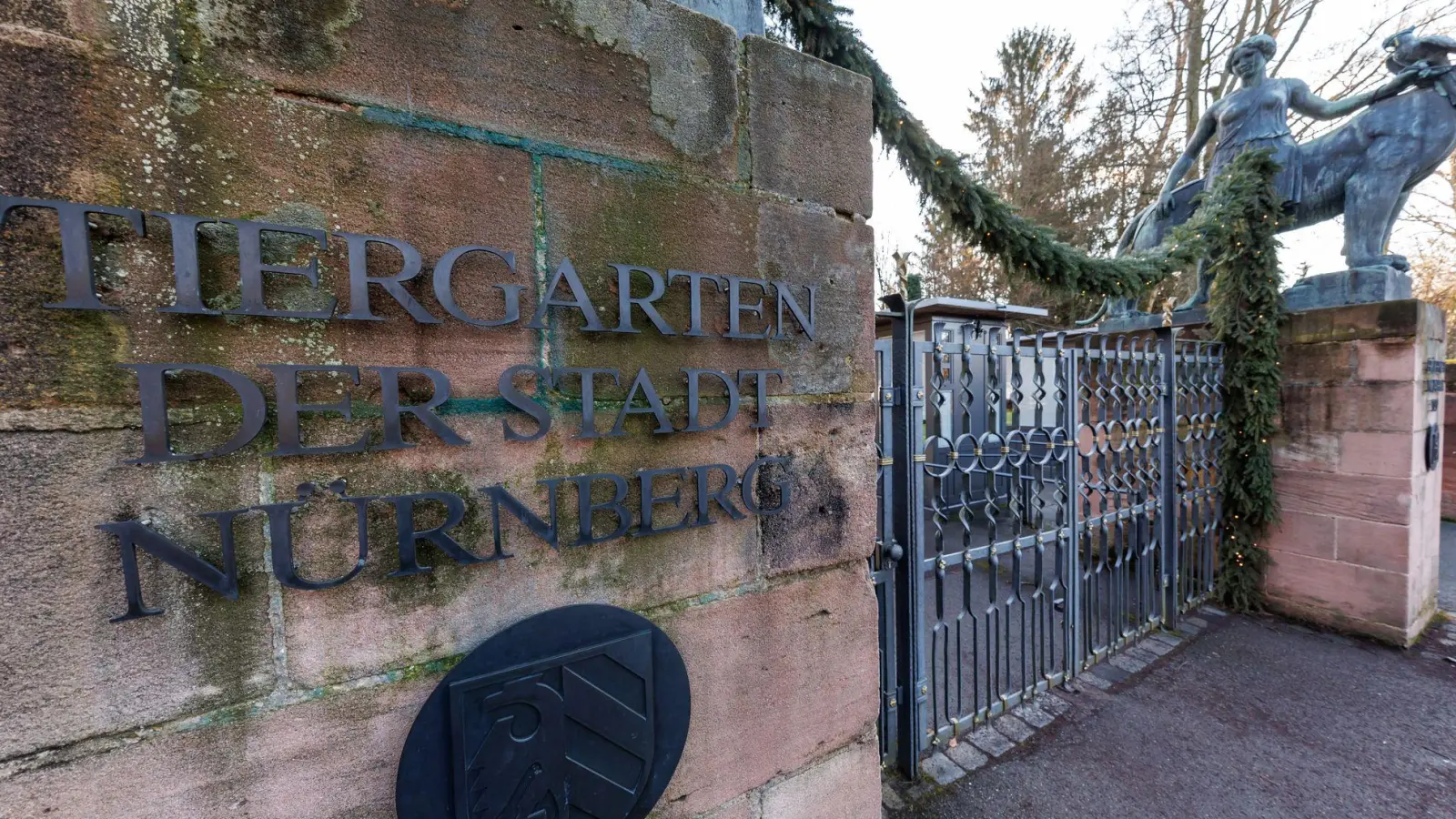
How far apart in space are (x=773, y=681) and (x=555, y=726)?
63 cm

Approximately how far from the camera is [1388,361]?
377 cm

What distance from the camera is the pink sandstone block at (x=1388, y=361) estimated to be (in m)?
3.69

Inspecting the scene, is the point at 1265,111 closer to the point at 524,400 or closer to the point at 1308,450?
the point at 1308,450

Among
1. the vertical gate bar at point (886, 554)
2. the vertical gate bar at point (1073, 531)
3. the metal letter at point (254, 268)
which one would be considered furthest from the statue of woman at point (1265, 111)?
the metal letter at point (254, 268)

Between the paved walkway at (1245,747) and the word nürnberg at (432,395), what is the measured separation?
2198 mm

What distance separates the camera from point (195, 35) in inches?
37.9

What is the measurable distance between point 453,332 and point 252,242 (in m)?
0.35

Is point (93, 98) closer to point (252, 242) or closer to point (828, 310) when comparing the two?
point (252, 242)

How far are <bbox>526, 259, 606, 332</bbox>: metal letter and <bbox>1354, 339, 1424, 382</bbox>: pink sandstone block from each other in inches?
215

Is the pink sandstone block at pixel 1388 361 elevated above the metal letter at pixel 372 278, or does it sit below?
below

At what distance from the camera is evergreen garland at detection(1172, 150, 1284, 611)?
4117mm

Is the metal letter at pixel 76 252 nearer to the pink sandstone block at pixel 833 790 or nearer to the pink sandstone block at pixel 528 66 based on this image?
the pink sandstone block at pixel 528 66

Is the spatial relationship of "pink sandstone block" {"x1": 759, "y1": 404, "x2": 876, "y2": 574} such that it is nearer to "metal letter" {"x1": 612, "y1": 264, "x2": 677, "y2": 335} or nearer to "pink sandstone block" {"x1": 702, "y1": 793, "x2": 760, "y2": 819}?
"metal letter" {"x1": 612, "y1": 264, "x2": 677, "y2": 335}

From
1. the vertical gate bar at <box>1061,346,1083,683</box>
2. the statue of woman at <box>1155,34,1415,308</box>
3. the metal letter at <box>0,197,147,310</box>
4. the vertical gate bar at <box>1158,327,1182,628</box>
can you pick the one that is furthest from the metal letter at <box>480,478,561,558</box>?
the statue of woman at <box>1155,34,1415,308</box>
